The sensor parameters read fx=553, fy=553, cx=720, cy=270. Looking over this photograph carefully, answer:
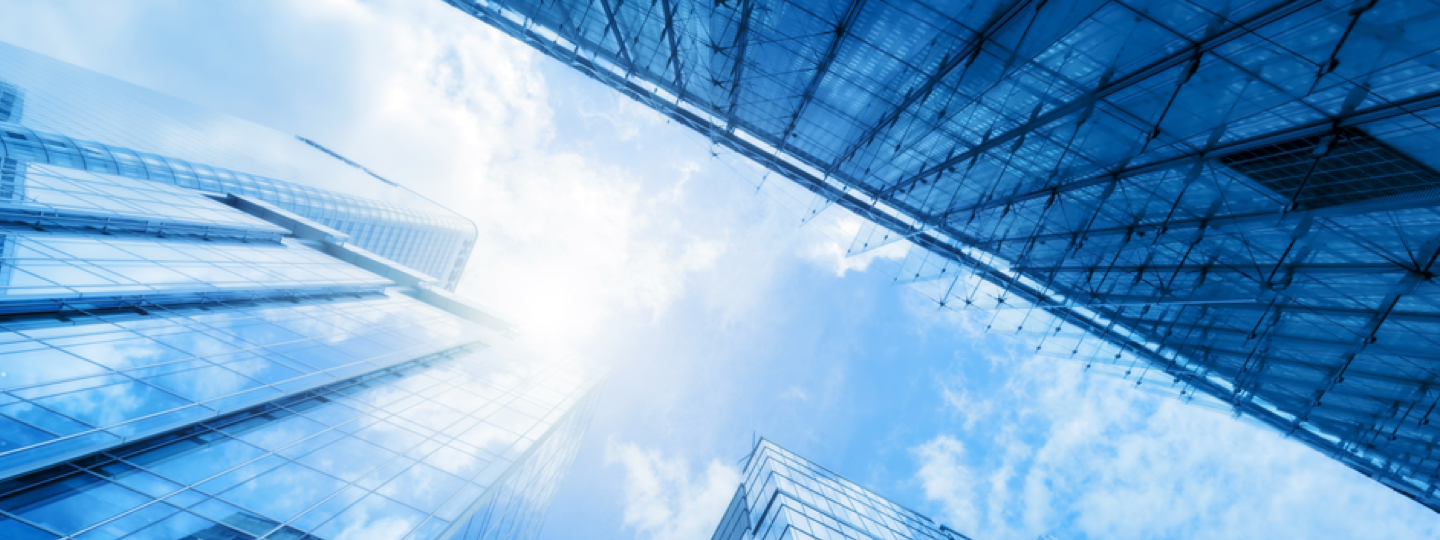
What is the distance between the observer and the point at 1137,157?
1625 centimetres

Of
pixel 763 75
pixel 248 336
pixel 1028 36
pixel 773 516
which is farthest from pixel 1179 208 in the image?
pixel 248 336

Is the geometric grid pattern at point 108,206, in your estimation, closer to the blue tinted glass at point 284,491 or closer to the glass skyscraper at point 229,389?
the glass skyscraper at point 229,389

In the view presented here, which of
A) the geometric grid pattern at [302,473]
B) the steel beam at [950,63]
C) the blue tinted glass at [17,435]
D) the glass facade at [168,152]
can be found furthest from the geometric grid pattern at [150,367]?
the steel beam at [950,63]

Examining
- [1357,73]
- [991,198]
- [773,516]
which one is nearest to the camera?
[1357,73]

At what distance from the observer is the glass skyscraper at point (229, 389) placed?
9422 mm

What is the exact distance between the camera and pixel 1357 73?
10680 millimetres

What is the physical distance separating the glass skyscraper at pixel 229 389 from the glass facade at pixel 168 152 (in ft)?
11.6

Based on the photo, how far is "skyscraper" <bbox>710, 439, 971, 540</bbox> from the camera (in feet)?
62.1

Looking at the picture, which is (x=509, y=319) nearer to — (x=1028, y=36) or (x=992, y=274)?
(x=992, y=274)

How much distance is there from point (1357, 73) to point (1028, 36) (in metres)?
5.97

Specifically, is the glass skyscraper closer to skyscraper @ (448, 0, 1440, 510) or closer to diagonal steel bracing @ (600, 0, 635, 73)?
skyscraper @ (448, 0, 1440, 510)

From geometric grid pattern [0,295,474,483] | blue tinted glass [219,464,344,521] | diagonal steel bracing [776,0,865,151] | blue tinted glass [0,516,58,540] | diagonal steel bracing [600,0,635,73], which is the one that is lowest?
blue tinted glass [0,516,58,540]

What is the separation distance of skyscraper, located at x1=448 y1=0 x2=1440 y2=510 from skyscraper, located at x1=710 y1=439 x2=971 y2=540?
11078 mm

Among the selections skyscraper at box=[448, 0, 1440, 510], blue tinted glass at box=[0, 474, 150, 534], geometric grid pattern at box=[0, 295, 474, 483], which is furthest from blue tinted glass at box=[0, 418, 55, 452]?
Answer: skyscraper at box=[448, 0, 1440, 510]
